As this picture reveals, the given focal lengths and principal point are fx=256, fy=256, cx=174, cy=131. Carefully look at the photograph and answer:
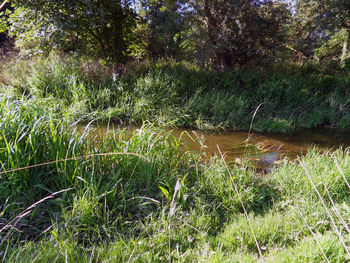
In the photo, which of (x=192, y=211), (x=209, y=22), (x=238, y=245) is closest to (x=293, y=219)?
(x=238, y=245)

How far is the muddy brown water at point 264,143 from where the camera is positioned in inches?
177

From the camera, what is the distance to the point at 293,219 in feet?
7.69

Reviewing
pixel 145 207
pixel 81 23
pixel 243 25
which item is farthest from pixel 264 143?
pixel 81 23

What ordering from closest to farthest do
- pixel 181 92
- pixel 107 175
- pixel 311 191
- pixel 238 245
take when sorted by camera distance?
pixel 238 245, pixel 311 191, pixel 107 175, pixel 181 92

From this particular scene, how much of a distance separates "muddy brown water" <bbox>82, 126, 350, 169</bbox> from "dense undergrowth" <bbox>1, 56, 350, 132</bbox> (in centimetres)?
39

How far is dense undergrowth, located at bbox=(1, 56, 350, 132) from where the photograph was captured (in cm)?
637

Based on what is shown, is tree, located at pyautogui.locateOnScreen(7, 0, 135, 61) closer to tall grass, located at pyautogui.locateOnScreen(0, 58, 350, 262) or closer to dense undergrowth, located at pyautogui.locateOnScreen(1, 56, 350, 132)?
dense undergrowth, located at pyautogui.locateOnScreen(1, 56, 350, 132)

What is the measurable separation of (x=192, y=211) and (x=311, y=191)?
125cm

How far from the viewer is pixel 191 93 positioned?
739 centimetres

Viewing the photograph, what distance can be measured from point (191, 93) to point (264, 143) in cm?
286

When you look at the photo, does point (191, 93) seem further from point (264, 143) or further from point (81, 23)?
point (81, 23)

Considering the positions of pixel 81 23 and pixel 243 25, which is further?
pixel 243 25

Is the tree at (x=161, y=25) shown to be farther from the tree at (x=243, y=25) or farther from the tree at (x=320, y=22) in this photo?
the tree at (x=320, y=22)

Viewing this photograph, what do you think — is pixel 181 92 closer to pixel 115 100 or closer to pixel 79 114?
pixel 115 100
